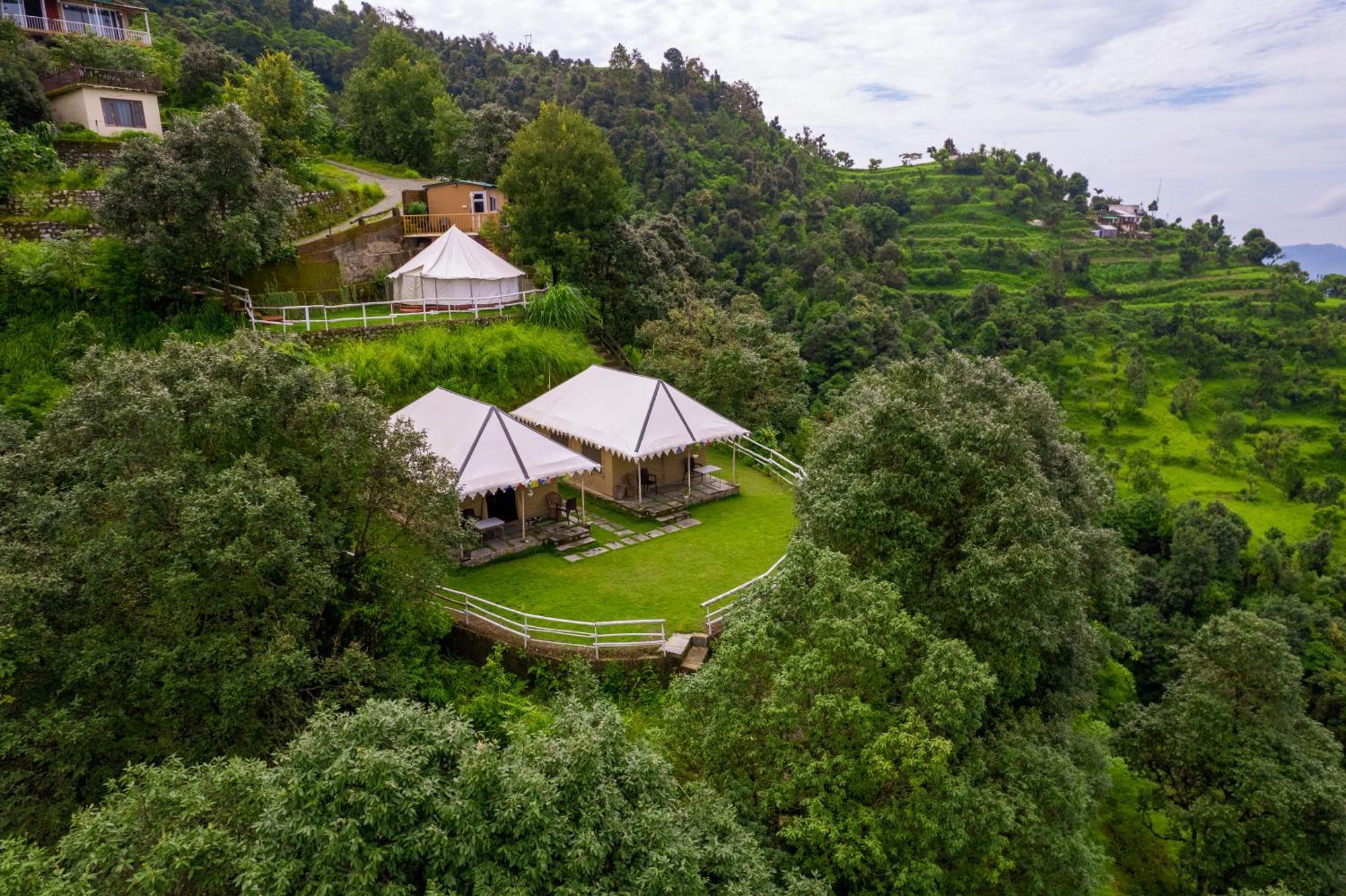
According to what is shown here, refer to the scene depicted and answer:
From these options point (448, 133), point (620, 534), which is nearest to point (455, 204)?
point (448, 133)

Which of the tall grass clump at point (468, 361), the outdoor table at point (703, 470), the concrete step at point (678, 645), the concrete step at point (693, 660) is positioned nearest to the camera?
the concrete step at point (693, 660)

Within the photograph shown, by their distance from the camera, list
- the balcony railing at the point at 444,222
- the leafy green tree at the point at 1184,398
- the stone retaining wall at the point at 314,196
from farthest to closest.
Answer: the leafy green tree at the point at 1184,398
the balcony railing at the point at 444,222
the stone retaining wall at the point at 314,196

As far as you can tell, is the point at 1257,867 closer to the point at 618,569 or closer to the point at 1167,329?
the point at 618,569

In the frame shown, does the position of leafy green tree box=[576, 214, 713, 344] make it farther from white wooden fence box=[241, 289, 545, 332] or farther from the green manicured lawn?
the green manicured lawn

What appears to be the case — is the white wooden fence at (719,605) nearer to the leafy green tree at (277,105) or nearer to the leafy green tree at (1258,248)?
the leafy green tree at (277,105)

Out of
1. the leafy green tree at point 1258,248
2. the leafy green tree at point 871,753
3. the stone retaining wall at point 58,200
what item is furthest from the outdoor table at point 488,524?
the leafy green tree at point 1258,248

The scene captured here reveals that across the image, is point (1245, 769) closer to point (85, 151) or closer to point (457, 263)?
point (457, 263)
